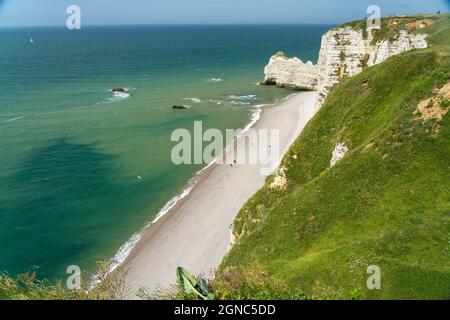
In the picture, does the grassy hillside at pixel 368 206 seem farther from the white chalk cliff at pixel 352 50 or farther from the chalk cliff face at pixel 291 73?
the chalk cliff face at pixel 291 73

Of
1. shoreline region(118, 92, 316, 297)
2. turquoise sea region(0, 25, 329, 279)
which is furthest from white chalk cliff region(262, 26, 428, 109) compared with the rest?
turquoise sea region(0, 25, 329, 279)

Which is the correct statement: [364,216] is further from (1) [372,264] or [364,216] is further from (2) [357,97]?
(2) [357,97]

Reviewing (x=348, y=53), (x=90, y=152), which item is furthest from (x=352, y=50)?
(x=90, y=152)

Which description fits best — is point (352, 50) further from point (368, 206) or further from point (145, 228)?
point (145, 228)

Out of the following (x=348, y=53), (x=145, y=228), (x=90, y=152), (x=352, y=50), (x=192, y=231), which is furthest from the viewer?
(x=90, y=152)

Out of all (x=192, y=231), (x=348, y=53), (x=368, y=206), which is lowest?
(x=192, y=231)

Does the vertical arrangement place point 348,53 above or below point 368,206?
above
